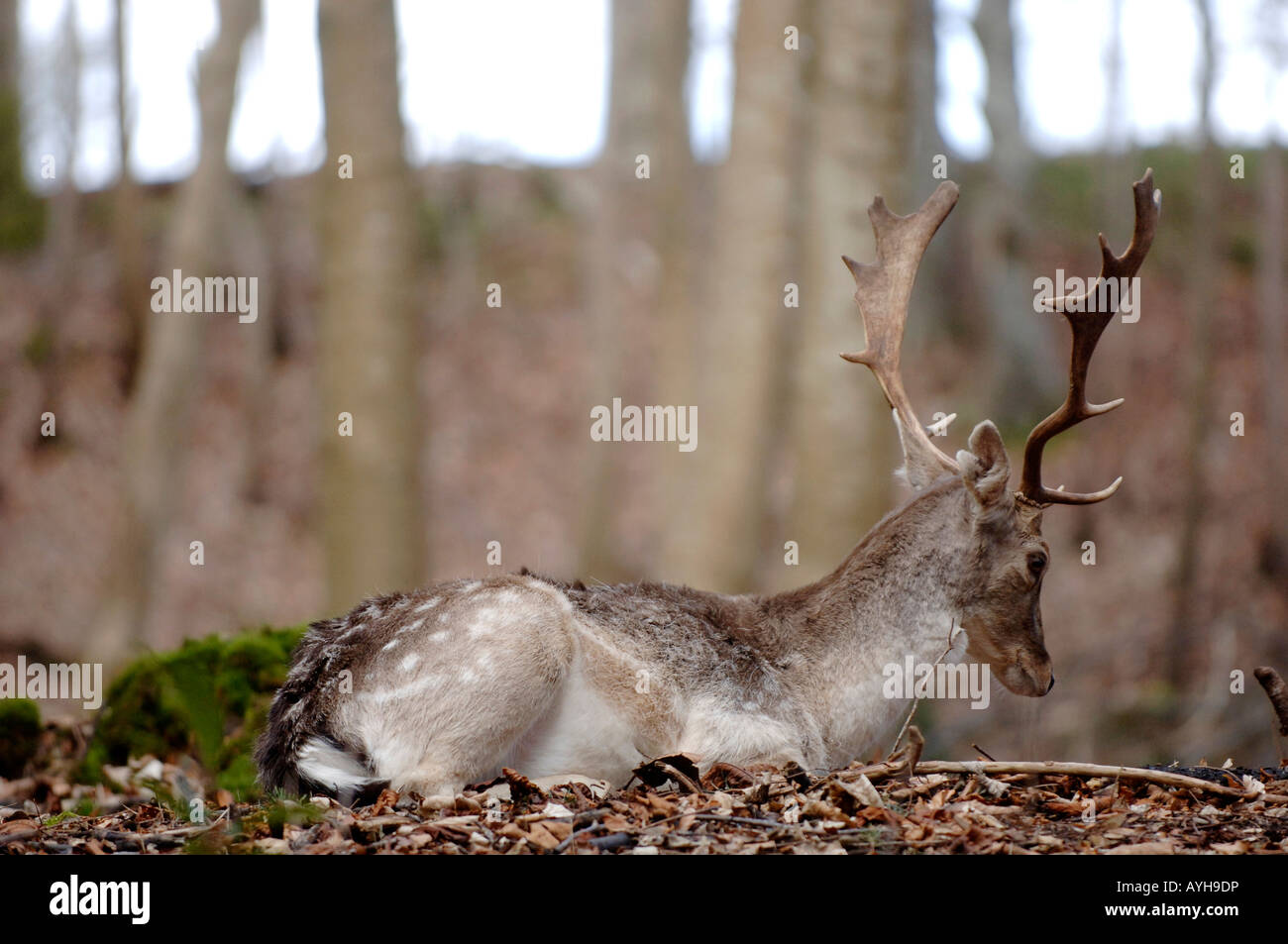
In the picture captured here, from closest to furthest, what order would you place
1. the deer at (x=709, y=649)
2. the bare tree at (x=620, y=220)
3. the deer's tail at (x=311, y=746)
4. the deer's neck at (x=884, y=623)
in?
the deer's tail at (x=311, y=746), the deer at (x=709, y=649), the deer's neck at (x=884, y=623), the bare tree at (x=620, y=220)

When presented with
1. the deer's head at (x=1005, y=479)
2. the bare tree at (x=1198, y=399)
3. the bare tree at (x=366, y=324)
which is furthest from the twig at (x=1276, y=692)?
the bare tree at (x=1198, y=399)

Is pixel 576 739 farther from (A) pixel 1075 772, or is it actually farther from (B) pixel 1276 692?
(B) pixel 1276 692

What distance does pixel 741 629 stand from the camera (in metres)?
6.41

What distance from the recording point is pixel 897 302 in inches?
275

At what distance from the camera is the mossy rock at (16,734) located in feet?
24.0

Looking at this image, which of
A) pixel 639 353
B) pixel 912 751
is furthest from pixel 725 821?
pixel 639 353

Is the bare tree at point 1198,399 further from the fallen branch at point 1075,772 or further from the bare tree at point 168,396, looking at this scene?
the bare tree at point 168,396

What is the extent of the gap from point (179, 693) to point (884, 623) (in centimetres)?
399

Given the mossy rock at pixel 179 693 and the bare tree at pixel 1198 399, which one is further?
the bare tree at pixel 1198 399

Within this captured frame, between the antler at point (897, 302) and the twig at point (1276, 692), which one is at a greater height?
the antler at point (897, 302)

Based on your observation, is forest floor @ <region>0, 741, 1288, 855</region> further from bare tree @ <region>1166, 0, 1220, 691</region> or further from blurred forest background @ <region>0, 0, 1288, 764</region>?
bare tree @ <region>1166, 0, 1220, 691</region>

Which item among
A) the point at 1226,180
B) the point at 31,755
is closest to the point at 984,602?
the point at 31,755

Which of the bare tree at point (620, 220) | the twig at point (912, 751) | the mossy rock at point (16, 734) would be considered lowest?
the mossy rock at point (16, 734)

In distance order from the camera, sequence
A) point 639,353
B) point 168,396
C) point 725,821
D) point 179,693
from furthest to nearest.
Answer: point 639,353
point 168,396
point 179,693
point 725,821
